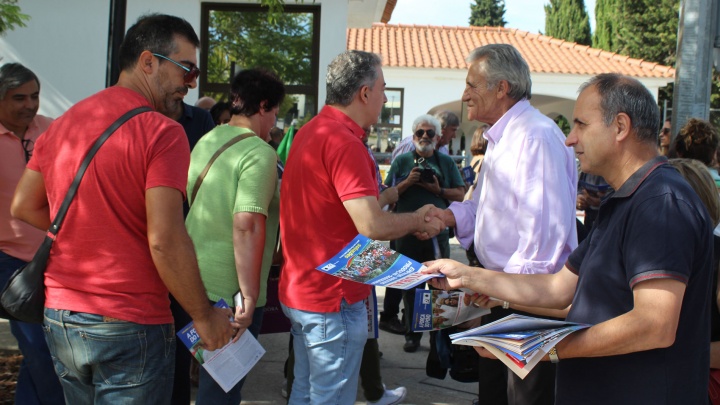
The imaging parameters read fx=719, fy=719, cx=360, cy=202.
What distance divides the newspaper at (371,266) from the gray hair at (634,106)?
2.90 ft

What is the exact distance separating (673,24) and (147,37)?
40035 mm

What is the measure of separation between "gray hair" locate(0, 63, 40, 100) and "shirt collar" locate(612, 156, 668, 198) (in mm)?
3453

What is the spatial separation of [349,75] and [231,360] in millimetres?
1378

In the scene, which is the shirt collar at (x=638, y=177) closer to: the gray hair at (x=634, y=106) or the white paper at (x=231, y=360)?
the gray hair at (x=634, y=106)

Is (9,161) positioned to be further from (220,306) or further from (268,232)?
(220,306)

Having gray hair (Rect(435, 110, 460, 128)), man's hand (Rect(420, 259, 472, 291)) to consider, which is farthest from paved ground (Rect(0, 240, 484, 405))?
man's hand (Rect(420, 259, 472, 291))

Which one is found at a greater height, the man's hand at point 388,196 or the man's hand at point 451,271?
the man's hand at point 388,196

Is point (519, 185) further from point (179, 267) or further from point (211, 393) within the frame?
point (211, 393)

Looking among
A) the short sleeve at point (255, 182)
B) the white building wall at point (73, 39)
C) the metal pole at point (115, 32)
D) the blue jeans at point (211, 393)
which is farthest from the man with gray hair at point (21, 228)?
the white building wall at point (73, 39)

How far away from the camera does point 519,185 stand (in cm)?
308

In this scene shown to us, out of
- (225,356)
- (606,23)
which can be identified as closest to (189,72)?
(225,356)

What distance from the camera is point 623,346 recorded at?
77.0 inches

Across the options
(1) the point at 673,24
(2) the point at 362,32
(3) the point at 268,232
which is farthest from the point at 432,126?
(1) the point at 673,24

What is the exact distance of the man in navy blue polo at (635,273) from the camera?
1.91 metres
